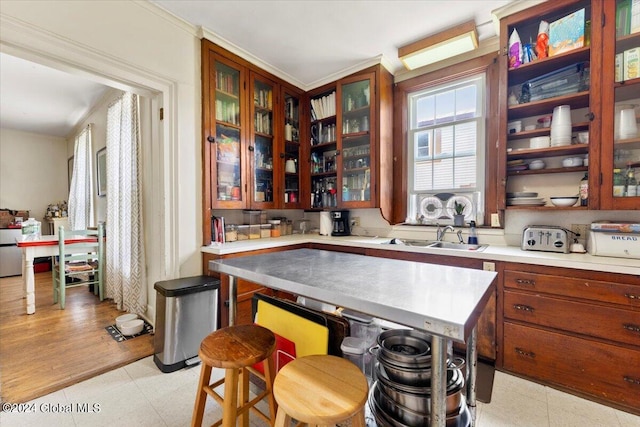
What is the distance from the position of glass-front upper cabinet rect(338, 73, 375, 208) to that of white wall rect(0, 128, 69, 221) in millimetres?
6418

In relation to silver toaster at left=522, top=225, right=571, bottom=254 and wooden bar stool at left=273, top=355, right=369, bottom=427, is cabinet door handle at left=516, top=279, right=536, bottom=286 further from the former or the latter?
wooden bar stool at left=273, top=355, right=369, bottom=427

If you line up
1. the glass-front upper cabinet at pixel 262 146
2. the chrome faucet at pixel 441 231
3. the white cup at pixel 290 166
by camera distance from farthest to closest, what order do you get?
the white cup at pixel 290 166 < the glass-front upper cabinet at pixel 262 146 < the chrome faucet at pixel 441 231

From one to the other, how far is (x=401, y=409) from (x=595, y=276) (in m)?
1.47

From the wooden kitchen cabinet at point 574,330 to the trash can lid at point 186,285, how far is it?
7.14 ft

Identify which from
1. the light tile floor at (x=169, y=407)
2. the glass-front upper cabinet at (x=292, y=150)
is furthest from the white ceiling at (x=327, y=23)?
the light tile floor at (x=169, y=407)

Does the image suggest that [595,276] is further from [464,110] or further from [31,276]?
[31,276]

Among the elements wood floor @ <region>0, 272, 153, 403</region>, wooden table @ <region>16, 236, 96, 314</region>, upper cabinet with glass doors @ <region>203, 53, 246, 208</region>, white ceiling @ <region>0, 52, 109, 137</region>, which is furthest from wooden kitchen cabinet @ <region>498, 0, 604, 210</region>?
wooden table @ <region>16, 236, 96, 314</region>

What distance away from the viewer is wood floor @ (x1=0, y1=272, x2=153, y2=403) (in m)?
1.78

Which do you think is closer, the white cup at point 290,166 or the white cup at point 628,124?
the white cup at point 628,124

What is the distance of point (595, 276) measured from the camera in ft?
5.23

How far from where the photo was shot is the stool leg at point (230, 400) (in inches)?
42.2

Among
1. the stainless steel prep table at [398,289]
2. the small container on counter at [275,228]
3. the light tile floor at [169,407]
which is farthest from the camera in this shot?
the small container on counter at [275,228]

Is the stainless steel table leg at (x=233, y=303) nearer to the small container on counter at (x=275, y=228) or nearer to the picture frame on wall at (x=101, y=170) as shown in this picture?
the small container on counter at (x=275, y=228)

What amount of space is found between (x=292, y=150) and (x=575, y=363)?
313 cm
